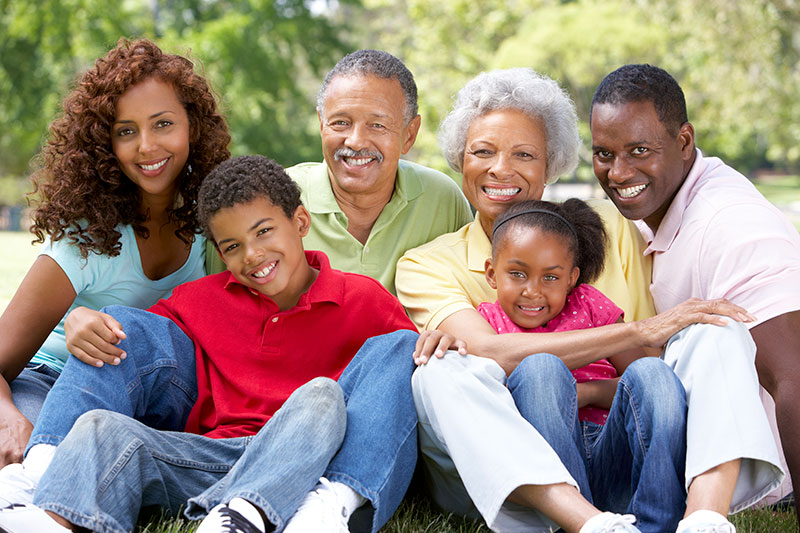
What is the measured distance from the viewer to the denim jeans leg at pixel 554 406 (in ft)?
8.38

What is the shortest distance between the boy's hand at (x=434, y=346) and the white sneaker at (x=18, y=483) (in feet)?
3.89

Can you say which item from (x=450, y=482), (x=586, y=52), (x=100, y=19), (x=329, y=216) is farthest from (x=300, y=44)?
(x=450, y=482)

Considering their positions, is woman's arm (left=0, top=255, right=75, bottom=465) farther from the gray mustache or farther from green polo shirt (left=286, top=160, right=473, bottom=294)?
the gray mustache

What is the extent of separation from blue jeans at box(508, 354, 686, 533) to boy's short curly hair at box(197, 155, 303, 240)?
1108 mm

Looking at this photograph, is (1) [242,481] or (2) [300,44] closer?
(1) [242,481]

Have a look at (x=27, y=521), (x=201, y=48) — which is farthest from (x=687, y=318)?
(x=201, y=48)

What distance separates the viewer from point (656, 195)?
332 centimetres

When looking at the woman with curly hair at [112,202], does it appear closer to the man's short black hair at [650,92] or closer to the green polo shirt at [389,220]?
the green polo shirt at [389,220]

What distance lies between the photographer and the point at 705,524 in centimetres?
222

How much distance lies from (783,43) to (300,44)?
10662mm

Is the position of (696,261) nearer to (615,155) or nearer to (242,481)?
(615,155)

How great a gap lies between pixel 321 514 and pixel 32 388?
141 cm

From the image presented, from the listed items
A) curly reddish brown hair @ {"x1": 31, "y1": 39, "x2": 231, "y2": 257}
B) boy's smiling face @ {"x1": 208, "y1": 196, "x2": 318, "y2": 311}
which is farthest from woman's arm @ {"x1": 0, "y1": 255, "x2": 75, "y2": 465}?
boy's smiling face @ {"x1": 208, "y1": 196, "x2": 318, "y2": 311}

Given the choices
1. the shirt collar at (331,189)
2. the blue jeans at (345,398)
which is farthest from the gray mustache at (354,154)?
the blue jeans at (345,398)
